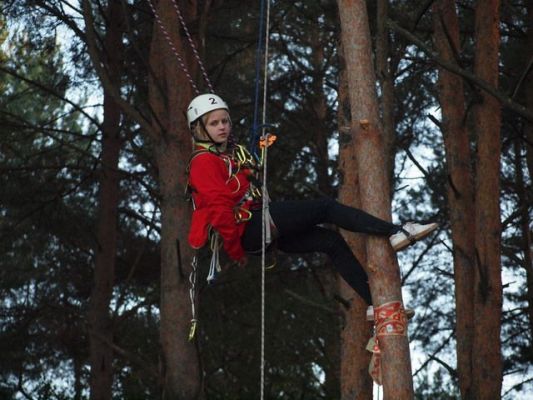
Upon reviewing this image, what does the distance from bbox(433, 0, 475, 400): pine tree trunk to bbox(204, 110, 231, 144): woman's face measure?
13.6 feet

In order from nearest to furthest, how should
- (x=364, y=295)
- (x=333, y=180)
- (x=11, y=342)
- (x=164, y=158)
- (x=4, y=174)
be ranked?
(x=364, y=295) < (x=164, y=158) < (x=4, y=174) < (x=333, y=180) < (x=11, y=342)

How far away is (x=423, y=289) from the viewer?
58.0ft

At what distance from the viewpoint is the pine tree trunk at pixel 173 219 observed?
10.2 m

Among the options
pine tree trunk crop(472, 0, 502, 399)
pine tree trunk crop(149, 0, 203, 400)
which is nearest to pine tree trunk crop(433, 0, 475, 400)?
pine tree trunk crop(472, 0, 502, 399)

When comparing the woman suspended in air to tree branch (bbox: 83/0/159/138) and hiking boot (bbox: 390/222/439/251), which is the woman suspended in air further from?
tree branch (bbox: 83/0/159/138)

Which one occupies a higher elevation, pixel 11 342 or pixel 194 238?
pixel 11 342

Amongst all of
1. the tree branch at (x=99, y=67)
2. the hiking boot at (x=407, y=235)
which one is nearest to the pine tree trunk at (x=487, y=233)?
the tree branch at (x=99, y=67)

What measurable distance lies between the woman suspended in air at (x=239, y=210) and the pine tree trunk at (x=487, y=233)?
3.66 meters

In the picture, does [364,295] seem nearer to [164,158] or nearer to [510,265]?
[164,158]

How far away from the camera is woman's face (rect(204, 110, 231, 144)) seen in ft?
22.8

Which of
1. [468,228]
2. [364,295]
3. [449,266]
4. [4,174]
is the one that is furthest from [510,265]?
[364,295]

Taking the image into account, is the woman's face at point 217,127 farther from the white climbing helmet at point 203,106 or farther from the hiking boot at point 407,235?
the hiking boot at point 407,235

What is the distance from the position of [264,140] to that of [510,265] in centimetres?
1073

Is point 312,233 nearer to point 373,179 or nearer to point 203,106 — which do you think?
point 373,179
